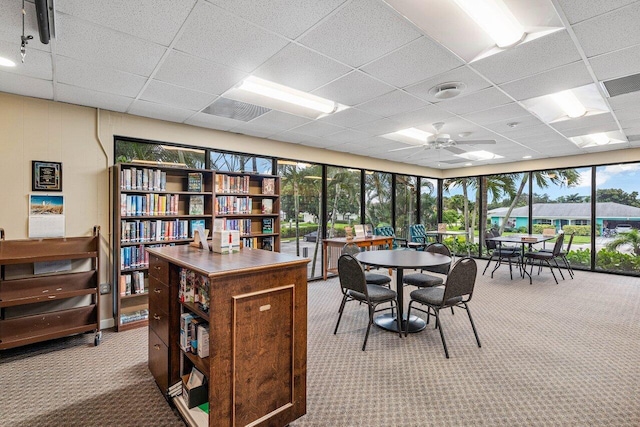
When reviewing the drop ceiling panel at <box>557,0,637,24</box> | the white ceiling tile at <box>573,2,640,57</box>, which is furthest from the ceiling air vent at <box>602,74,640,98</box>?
the drop ceiling panel at <box>557,0,637,24</box>

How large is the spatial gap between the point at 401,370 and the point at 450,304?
844 millimetres

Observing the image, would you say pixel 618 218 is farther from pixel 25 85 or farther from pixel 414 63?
pixel 25 85

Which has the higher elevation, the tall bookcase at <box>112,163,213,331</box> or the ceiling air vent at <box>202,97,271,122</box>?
the ceiling air vent at <box>202,97,271,122</box>

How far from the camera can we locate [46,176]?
352cm

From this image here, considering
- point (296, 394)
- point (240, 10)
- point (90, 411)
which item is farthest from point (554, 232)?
point (90, 411)

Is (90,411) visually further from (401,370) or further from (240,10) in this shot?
(240,10)

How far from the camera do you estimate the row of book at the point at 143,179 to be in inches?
151

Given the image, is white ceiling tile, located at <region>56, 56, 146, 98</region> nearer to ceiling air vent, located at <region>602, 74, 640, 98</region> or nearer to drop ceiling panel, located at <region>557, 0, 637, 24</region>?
drop ceiling panel, located at <region>557, 0, 637, 24</region>

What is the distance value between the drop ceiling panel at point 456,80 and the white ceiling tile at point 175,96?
219 centimetres

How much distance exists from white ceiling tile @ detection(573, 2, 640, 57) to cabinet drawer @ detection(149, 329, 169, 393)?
12.1 ft

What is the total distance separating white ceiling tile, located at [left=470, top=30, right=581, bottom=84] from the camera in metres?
2.38

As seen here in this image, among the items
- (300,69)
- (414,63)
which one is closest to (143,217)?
(300,69)

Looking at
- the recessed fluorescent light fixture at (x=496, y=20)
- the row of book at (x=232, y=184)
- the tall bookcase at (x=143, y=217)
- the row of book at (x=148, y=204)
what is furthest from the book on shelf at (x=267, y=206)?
the recessed fluorescent light fixture at (x=496, y=20)

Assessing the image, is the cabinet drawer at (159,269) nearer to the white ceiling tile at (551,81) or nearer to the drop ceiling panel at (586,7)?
the drop ceiling panel at (586,7)
